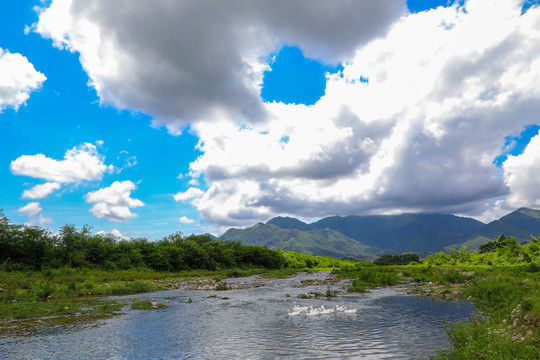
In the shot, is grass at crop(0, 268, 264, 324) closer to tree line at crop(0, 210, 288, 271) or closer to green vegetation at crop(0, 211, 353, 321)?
green vegetation at crop(0, 211, 353, 321)

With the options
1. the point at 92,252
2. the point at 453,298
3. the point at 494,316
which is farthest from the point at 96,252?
the point at 494,316

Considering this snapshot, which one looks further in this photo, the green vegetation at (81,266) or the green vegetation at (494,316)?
the green vegetation at (81,266)

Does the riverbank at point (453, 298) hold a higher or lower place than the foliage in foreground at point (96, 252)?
lower

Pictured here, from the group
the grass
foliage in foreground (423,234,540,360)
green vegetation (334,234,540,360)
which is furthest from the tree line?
foliage in foreground (423,234,540,360)

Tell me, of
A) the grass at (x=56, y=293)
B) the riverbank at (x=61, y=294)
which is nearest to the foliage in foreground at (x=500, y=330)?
the riverbank at (x=61, y=294)

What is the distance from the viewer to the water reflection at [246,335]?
13773 mm

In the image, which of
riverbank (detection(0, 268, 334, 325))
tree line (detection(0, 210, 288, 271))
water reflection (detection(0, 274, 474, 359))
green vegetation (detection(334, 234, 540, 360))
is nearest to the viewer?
green vegetation (detection(334, 234, 540, 360))

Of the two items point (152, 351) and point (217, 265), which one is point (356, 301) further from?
point (217, 265)

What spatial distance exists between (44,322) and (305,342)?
59.8 ft

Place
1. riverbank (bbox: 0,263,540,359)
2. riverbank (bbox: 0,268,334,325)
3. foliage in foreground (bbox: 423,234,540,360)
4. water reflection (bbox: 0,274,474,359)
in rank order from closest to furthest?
foliage in foreground (bbox: 423,234,540,360) → riverbank (bbox: 0,263,540,359) → water reflection (bbox: 0,274,474,359) → riverbank (bbox: 0,268,334,325)

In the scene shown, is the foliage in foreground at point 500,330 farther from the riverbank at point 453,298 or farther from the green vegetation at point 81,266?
the green vegetation at point 81,266

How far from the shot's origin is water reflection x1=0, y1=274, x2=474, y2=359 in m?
13.8

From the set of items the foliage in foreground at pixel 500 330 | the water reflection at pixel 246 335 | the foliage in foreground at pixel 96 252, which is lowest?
the water reflection at pixel 246 335

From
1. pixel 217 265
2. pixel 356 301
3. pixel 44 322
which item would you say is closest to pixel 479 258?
pixel 356 301
